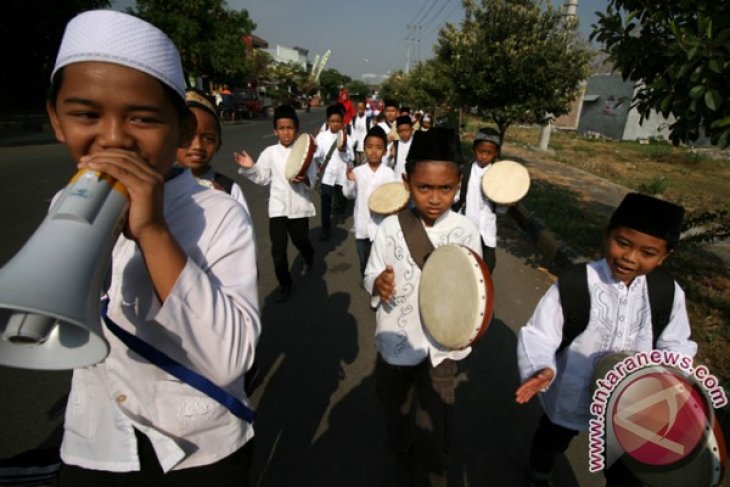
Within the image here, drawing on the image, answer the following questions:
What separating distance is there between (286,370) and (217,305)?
98.6 inches

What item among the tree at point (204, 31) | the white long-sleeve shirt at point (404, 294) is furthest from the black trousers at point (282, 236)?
the tree at point (204, 31)

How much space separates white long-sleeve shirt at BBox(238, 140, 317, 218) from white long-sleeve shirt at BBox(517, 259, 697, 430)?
290 cm

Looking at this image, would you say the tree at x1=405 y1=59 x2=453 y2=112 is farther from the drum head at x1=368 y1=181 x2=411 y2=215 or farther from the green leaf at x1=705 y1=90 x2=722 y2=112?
the green leaf at x1=705 y1=90 x2=722 y2=112

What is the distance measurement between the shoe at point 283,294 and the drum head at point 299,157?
119 cm

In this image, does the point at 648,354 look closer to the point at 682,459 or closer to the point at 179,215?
the point at 682,459

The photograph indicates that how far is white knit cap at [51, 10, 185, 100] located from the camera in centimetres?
85

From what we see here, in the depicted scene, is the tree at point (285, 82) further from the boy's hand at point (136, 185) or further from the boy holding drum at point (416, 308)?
the boy's hand at point (136, 185)

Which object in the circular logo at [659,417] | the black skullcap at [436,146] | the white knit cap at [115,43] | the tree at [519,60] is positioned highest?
the tree at [519,60]

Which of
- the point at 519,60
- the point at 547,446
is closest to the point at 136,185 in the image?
the point at 547,446

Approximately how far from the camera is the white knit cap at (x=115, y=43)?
2.79 feet

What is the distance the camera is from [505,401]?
3.00 meters

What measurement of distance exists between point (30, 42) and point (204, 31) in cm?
1226

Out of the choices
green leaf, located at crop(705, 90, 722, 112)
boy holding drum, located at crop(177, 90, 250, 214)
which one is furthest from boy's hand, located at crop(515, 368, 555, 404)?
green leaf, located at crop(705, 90, 722, 112)

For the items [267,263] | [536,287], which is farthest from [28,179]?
[536,287]
